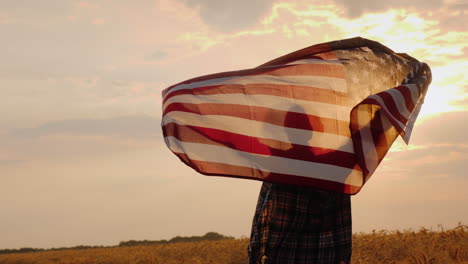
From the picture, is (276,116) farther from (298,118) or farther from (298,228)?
(298,228)

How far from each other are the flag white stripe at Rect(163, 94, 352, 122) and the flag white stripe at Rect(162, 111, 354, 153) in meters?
0.18

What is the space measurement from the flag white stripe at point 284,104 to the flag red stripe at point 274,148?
337 mm

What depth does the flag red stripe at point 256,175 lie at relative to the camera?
15.2 feet

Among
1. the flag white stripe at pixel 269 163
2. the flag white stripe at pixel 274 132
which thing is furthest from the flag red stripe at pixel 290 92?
the flag white stripe at pixel 269 163

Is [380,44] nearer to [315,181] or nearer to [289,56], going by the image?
[289,56]

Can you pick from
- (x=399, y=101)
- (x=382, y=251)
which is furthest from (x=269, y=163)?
(x=382, y=251)

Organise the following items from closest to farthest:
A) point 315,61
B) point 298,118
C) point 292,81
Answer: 1. point 298,118
2. point 292,81
3. point 315,61

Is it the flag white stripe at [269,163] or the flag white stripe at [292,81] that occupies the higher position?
the flag white stripe at [292,81]

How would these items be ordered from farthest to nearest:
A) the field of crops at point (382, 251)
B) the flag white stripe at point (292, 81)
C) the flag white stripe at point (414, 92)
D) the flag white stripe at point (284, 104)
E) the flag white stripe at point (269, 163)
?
the field of crops at point (382, 251)
the flag white stripe at point (414, 92)
the flag white stripe at point (292, 81)
the flag white stripe at point (284, 104)
the flag white stripe at point (269, 163)

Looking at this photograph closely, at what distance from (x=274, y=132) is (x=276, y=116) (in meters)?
0.17

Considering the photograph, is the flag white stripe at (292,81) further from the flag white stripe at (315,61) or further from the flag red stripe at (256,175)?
the flag red stripe at (256,175)

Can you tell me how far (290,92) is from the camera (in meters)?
Result: 5.10

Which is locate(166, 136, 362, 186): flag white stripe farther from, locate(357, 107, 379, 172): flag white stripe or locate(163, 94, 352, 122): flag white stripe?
→ locate(163, 94, 352, 122): flag white stripe

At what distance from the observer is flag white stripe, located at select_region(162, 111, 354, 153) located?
16.2 ft
